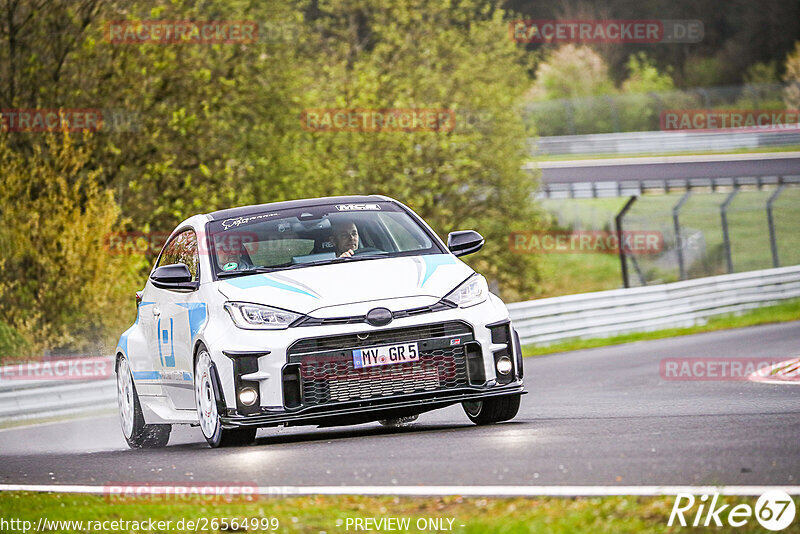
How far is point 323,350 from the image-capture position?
9.02m

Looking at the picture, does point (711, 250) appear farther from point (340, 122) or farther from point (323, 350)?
point (323, 350)

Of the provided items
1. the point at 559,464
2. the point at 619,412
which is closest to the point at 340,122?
the point at 619,412

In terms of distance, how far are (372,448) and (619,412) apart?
8.54 feet

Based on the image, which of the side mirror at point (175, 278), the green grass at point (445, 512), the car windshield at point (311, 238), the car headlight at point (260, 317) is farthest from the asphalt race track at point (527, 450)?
the car windshield at point (311, 238)

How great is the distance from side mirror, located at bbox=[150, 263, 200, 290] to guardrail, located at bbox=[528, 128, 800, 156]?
142 feet

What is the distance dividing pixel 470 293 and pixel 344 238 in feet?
3.90

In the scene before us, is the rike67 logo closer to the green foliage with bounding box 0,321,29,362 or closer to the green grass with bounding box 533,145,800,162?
the green foliage with bounding box 0,321,29,362

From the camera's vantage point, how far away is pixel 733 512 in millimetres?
5785
